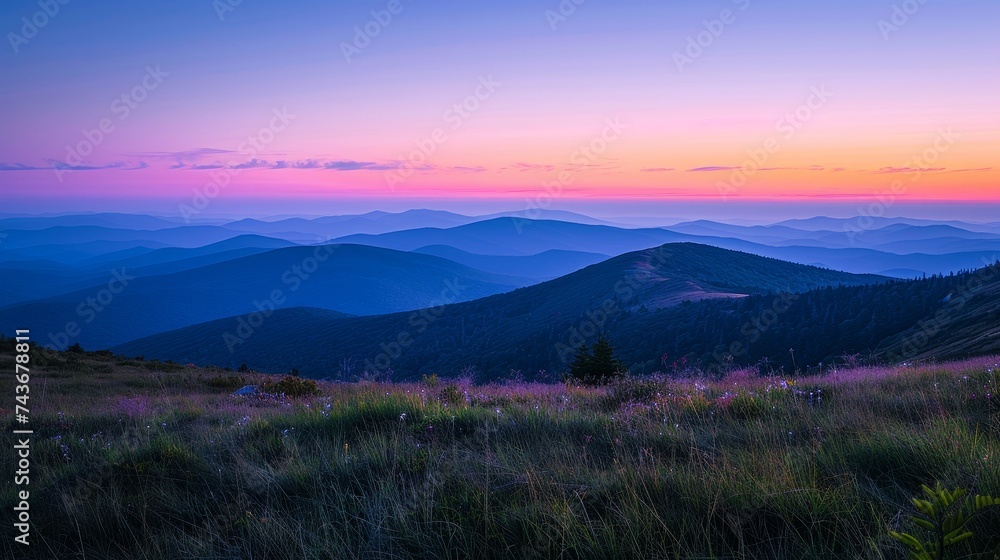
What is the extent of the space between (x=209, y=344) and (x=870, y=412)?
154350 millimetres

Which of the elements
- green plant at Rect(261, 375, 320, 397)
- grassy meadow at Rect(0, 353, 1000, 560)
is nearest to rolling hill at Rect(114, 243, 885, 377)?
Result: green plant at Rect(261, 375, 320, 397)

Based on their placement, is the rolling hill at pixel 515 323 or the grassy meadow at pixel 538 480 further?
the rolling hill at pixel 515 323

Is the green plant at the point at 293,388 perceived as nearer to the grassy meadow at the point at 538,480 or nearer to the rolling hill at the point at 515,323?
the grassy meadow at the point at 538,480

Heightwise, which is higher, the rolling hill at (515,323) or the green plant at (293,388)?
the green plant at (293,388)

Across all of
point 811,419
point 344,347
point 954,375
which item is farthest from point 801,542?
point 344,347

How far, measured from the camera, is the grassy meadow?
2.59m

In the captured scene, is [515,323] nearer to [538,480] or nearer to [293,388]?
[293,388]

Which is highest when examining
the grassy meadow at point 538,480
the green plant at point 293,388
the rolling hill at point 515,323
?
the grassy meadow at point 538,480

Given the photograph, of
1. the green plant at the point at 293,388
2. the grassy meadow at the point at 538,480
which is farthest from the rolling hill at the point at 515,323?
the grassy meadow at the point at 538,480

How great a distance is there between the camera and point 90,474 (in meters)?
4.46

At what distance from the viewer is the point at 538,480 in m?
3.18

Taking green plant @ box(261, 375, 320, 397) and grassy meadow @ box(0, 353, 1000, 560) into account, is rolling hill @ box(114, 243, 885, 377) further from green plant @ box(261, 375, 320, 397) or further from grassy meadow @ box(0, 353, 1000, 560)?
grassy meadow @ box(0, 353, 1000, 560)

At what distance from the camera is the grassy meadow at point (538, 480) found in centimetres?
259

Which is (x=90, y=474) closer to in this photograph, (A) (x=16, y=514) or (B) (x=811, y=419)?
(A) (x=16, y=514)
